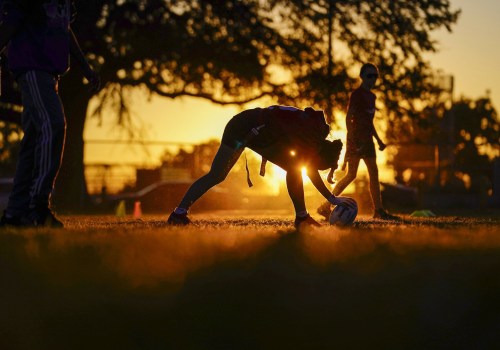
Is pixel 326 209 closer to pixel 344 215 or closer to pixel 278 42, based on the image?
pixel 344 215

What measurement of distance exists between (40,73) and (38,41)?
272mm

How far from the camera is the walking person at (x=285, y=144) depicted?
8.73 metres

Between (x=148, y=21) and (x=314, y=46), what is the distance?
456 cm

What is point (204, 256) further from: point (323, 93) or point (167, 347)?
point (323, 93)


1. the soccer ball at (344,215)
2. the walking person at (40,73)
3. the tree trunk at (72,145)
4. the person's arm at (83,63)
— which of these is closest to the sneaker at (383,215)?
the soccer ball at (344,215)

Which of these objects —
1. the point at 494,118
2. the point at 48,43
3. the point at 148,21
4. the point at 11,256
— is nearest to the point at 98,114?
the point at 148,21

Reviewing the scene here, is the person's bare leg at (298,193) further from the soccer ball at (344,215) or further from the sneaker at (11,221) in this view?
the sneaker at (11,221)

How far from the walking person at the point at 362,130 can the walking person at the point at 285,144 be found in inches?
118

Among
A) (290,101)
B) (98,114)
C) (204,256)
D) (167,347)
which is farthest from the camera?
(98,114)

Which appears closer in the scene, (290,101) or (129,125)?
(290,101)

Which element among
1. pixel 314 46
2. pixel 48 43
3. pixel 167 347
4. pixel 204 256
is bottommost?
pixel 167 347

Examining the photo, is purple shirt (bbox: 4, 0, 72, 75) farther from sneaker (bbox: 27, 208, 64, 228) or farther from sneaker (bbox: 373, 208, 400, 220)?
sneaker (bbox: 373, 208, 400, 220)

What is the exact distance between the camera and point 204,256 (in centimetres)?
488

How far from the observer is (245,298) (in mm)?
4266
